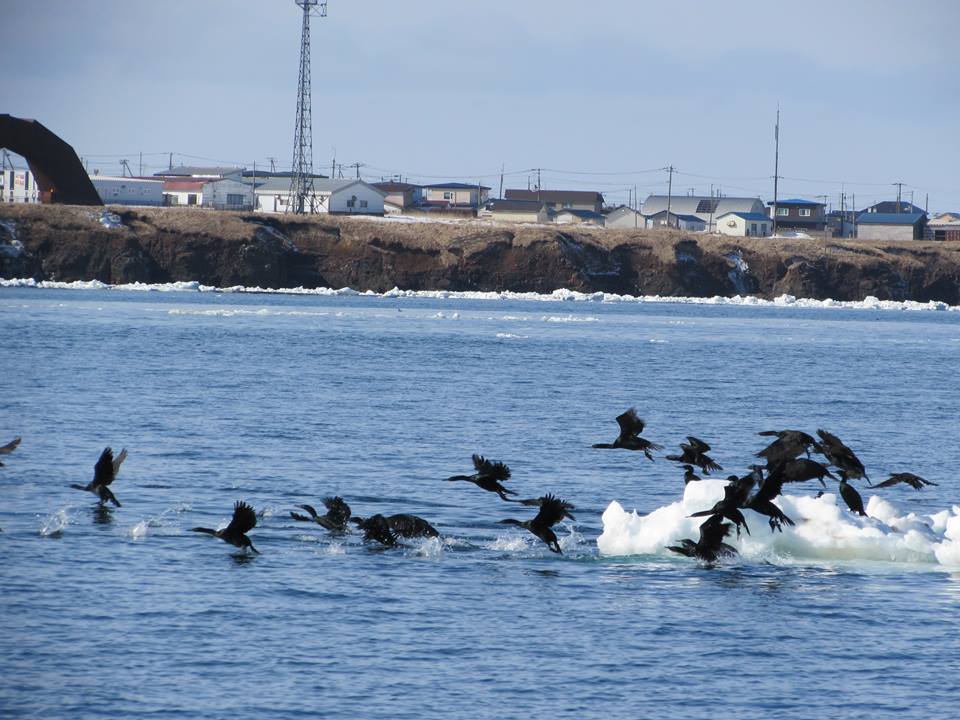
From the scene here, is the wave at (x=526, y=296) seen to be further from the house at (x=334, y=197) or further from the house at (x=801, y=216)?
the house at (x=801, y=216)

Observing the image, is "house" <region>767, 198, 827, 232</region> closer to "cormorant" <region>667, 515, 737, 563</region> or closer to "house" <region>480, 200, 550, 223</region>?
"house" <region>480, 200, 550, 223</region>

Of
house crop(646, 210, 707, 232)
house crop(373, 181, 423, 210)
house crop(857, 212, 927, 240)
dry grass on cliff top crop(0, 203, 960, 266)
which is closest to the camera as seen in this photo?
dry grass on cliff top crop(0, 203, 960, 266)

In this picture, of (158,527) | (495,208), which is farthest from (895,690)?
(495,208)

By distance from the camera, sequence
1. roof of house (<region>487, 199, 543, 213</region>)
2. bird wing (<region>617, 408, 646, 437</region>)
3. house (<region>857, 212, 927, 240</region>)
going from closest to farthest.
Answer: bird wing (<region>617, 408, 646, 437</region>)
house (<region>857, 212, 927, 240</region>)
roof of house (<region>487, 199, 543, 213</region>)

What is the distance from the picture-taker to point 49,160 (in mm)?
106750

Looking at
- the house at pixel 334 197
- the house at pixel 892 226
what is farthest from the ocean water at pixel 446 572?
the house at pixel 892 226

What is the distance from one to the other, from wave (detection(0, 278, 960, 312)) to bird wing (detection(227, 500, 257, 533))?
86.1m

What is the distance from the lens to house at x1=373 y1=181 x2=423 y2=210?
608 ft

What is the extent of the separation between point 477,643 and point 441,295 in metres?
97.1

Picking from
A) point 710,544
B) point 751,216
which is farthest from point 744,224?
point 710,544

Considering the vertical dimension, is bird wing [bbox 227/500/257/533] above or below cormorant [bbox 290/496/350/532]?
above

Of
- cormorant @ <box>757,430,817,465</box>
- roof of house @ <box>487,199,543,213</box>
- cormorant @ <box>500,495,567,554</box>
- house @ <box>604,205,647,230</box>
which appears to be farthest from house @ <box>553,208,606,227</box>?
cormorant @ <box>500,495,567,554</box>

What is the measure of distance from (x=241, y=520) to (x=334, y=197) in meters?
130

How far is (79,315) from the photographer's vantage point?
73375 millimetres
